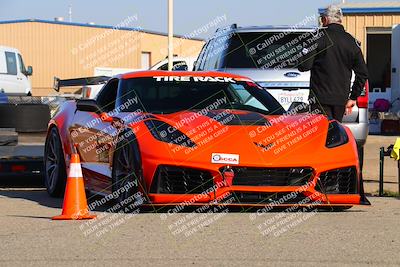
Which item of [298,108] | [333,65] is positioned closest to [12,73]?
[333,65]

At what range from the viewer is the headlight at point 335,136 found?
26.1 feet

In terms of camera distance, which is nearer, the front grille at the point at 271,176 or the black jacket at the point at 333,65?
the front grille at the point at 271,176

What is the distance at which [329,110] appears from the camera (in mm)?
9625

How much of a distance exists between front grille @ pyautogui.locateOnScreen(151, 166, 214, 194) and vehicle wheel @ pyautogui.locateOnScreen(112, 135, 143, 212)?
0.19m

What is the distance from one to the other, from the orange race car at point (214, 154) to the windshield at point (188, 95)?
0.02 meters

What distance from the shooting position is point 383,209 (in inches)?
330

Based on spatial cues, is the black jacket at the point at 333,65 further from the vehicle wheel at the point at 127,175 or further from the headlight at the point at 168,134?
the vehicle wheel at the point at 127,175

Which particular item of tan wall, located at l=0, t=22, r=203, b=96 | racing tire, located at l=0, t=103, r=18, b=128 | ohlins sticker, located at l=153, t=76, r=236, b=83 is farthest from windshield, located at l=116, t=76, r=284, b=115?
tan wall, located at l=0, t=22, r=203, b=96

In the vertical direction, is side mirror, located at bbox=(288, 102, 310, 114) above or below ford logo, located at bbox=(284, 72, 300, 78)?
above

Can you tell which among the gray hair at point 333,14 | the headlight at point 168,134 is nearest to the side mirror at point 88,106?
the headlight at point 168,134

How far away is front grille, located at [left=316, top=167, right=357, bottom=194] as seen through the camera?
7.73 metres

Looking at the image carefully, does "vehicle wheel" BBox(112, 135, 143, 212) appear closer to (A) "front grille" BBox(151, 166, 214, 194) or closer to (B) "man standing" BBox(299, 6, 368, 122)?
(A) "front grille" BBox(151, 166, 214, 194)

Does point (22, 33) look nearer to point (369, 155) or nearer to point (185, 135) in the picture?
point (369, 155)

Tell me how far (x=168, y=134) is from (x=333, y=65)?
261cm
